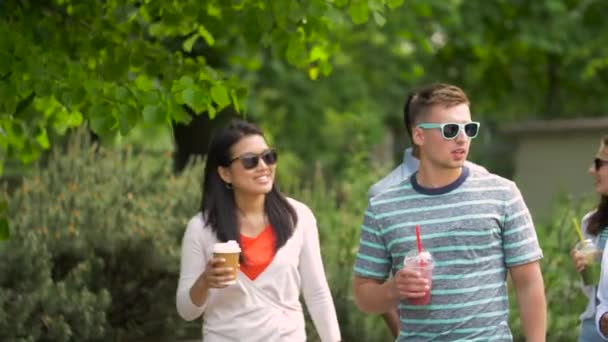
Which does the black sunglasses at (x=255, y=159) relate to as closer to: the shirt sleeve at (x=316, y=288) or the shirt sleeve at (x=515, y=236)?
the shirt sleeve at (x=316, y=288)

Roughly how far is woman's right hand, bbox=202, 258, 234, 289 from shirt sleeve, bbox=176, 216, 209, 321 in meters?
0.32

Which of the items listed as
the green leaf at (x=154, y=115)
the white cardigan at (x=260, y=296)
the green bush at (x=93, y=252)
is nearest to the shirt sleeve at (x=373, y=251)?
the white cardigan at (x=260, y=296)

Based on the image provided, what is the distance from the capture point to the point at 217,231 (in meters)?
5.23

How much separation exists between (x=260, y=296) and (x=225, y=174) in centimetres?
59

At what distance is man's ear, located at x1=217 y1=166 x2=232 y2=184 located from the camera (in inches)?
215

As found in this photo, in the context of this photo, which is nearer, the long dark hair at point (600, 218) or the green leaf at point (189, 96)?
the long dark hair at point (600, 218)

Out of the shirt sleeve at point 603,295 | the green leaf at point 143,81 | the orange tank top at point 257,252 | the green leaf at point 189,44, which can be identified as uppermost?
the green leaf at point 189,44

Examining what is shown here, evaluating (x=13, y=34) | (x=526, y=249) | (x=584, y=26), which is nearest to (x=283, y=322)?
(x=526, y=249)

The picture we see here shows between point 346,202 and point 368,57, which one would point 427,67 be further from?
point 346,202

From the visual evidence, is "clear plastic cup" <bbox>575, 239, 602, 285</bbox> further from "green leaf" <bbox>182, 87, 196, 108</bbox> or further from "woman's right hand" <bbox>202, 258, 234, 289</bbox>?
"green leaf" <bbox>182, 87, 196, 108</bbox>

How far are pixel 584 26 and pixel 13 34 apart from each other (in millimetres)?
16610

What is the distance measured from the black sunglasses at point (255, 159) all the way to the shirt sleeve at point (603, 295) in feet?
4.72

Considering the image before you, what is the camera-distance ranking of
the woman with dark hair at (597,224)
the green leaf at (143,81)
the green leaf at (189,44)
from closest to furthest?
the woman with dark hair at (597,224) → the green leaf at (143,81) → the green leaf at (189,44)

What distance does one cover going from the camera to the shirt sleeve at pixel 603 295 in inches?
197
